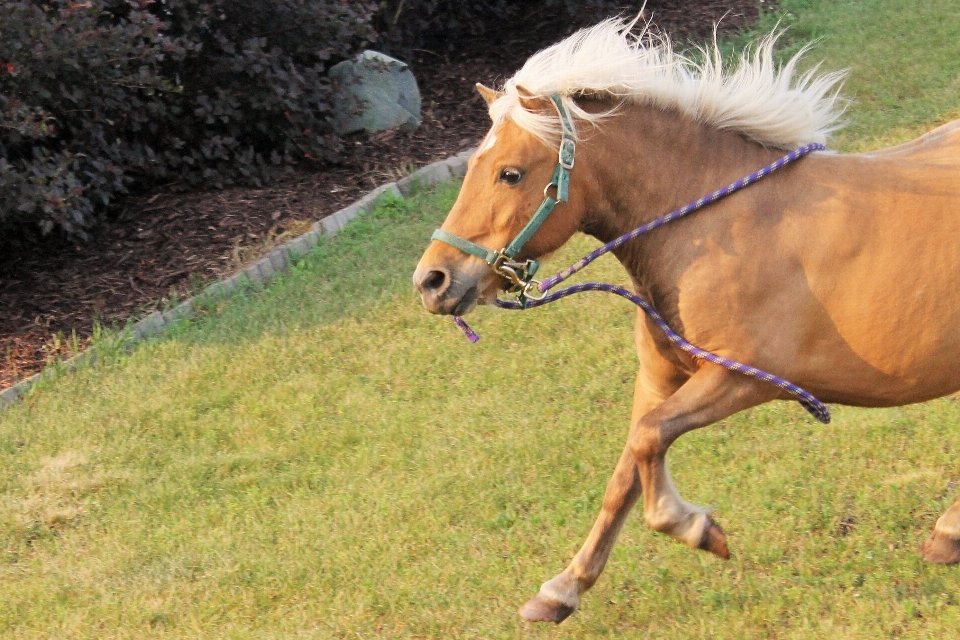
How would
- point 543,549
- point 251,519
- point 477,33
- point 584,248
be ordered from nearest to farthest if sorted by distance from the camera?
point 543,549, point 251,519, point 584,248, point 477,33

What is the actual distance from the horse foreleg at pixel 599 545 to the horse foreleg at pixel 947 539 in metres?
1.25

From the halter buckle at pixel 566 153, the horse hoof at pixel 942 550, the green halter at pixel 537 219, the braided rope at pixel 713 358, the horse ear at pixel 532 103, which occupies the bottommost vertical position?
the horse hoof at pixel 942 550

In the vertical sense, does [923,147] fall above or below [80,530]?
above

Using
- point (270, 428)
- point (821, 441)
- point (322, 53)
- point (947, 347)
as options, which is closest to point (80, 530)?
point (270, 428)

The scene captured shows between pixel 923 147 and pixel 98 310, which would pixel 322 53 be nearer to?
pixel 98 310

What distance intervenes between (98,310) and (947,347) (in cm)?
549

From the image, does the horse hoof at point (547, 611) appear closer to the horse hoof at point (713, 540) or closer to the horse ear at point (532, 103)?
the horse hoof at point (713, 540)

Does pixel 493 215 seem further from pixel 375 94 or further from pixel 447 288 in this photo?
pixel 375 94

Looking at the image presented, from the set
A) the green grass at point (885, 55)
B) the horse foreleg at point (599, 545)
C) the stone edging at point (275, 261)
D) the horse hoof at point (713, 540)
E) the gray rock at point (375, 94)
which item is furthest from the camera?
the gray rock at point (375, 94)

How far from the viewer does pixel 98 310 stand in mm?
7160

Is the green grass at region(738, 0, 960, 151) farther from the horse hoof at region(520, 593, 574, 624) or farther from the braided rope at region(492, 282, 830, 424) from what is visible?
the horse hoof at region(520, 593, 574, 624)

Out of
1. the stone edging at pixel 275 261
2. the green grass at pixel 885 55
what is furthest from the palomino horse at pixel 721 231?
the green grass at pixel 885 55

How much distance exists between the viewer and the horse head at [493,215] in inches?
141

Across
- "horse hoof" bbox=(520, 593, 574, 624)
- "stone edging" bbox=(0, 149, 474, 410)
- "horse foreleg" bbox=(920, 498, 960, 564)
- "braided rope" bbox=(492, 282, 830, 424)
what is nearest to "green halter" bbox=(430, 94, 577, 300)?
"braided rope" bbox=(492, 282, 830, 424)
